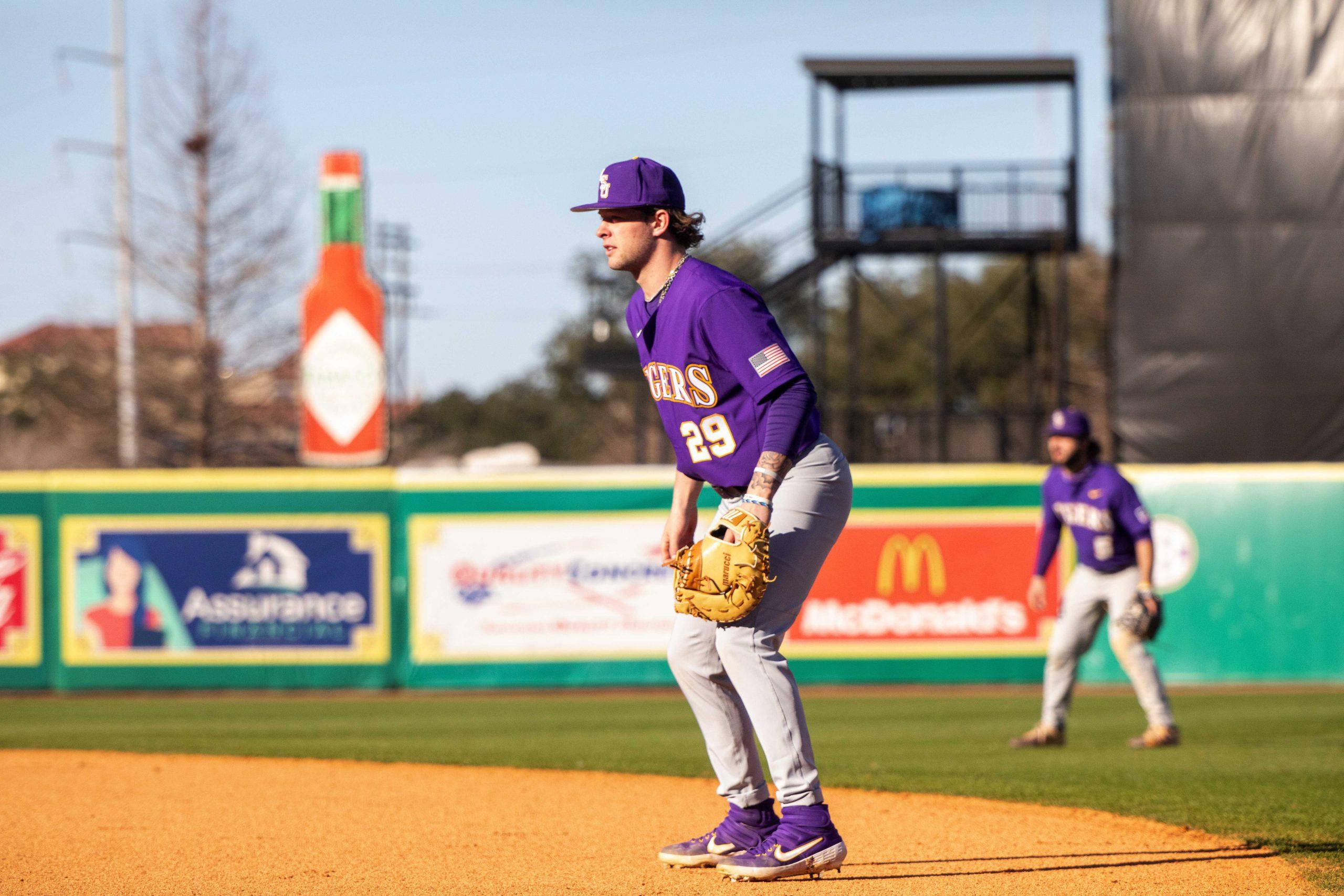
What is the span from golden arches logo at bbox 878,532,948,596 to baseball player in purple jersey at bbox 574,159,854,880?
7.91 m

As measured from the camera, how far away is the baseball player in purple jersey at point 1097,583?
7.70 meters

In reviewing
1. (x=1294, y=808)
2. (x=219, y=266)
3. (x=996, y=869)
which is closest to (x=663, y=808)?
(x=996, y=869)

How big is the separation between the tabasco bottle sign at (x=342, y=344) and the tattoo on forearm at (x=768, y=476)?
786 inches

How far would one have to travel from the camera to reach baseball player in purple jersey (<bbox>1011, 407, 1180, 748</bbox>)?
7699 millimetres

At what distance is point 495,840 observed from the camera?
15.3 feet

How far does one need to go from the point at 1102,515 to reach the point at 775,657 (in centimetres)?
447

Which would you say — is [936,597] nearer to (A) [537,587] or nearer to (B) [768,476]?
(A) [537,587]

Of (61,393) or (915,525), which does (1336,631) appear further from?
(61,393)

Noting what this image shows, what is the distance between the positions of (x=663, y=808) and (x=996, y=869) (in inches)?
70.1


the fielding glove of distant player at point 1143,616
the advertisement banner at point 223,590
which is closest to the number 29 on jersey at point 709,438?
the fielding glove of distant player at point 1143,616

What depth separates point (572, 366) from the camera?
51188 millimetres

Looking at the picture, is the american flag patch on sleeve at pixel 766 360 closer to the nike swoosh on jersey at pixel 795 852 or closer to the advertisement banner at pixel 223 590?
the nike swoosh on jersey at pixel 795 852

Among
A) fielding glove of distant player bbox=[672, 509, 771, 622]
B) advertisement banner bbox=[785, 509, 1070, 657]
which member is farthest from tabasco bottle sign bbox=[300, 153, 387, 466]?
fielding glove of distant player bbox=[672, 509, 771, 622]

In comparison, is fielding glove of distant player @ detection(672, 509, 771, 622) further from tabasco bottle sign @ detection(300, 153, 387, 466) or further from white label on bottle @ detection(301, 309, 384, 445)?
white label on bottle @ detection(301, 309, 384, 445)
